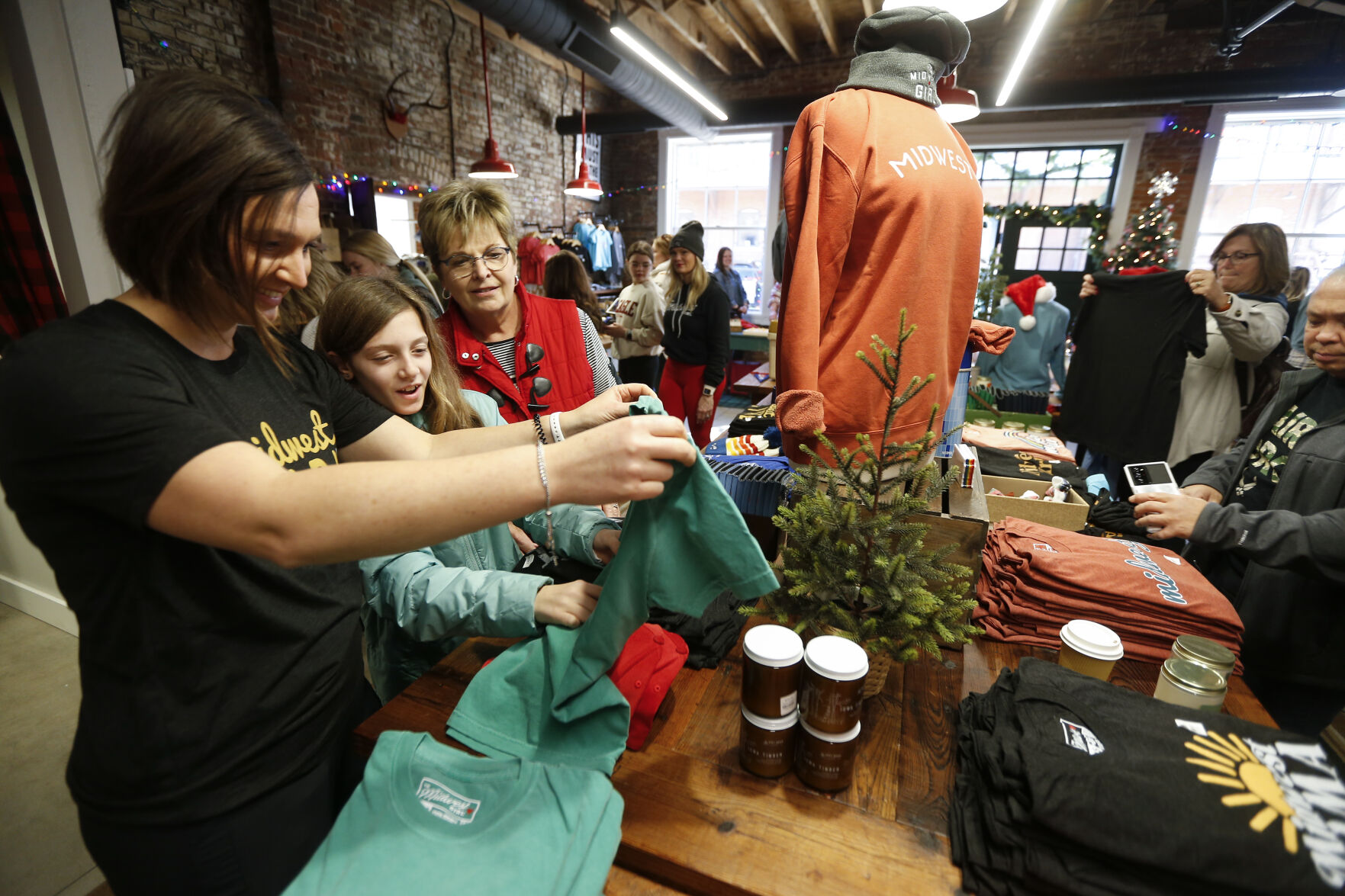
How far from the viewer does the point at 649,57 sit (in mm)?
5727

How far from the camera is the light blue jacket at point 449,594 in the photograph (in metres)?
1.14

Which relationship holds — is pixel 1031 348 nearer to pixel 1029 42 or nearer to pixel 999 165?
pixel 1029 42

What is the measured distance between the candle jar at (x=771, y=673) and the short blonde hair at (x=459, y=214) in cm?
151

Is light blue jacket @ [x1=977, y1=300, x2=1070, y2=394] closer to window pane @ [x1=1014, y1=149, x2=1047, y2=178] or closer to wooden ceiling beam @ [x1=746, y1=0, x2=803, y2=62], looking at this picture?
wooden ceiling beam @ [x1=746, y1=0, x2=803, y2=62]

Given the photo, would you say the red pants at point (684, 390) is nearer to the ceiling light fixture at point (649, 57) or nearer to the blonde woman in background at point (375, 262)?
the blonde woman in background at point (375, 262)

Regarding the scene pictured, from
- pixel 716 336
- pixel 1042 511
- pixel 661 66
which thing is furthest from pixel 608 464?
pixel 661 66

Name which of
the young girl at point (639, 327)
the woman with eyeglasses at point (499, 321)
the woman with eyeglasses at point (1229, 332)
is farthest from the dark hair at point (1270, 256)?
the young girl at point (639, 327)

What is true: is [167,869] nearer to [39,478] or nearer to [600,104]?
[39,478]

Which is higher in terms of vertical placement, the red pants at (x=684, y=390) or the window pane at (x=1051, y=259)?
the window pane at (x=1051, y=259)

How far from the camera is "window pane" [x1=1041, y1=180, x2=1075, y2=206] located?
322 inches

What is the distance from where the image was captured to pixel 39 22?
2111 millimetres

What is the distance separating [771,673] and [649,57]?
6.25 metres

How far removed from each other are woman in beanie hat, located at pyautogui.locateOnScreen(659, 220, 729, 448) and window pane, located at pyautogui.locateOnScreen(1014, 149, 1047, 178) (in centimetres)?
620

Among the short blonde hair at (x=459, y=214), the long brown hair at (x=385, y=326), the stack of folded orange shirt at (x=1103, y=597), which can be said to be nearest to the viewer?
the stack of folded orange shirt at (x=1103, y=597)
